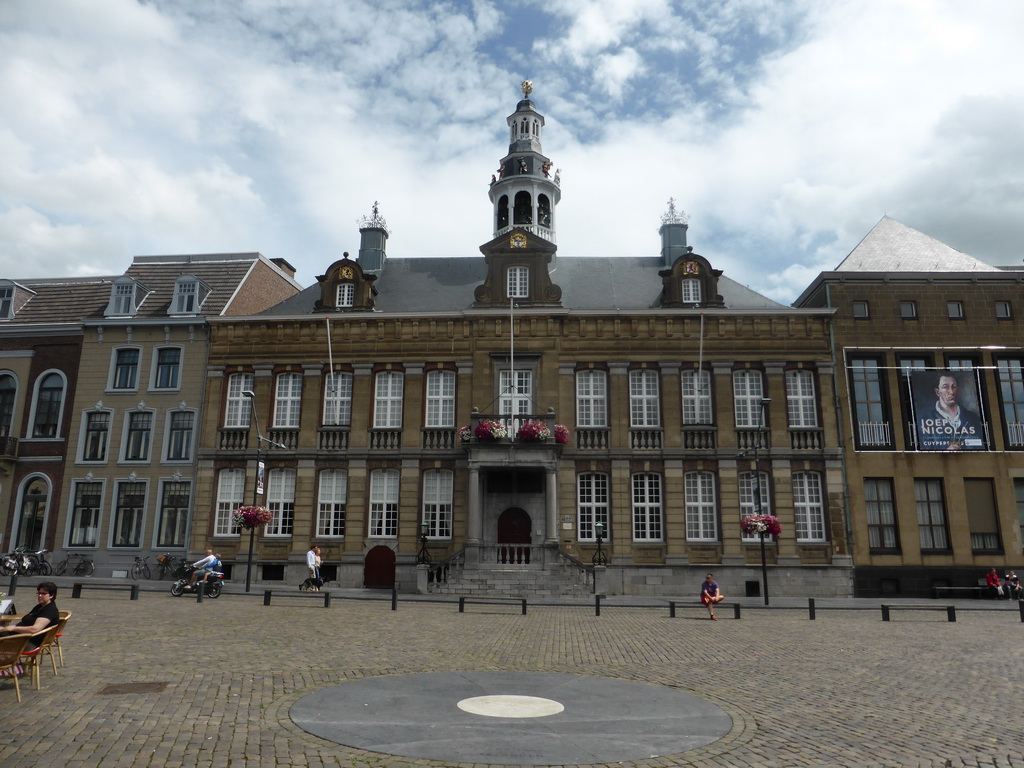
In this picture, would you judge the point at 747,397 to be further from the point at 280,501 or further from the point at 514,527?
the point at 280,501

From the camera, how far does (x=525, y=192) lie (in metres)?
40.2

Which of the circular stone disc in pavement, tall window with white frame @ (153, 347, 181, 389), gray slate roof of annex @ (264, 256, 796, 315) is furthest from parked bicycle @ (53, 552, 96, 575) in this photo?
the circular stone disc in pavement

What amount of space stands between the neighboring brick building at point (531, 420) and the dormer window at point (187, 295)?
218cm

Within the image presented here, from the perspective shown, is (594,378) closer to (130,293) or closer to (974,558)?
(974,558)

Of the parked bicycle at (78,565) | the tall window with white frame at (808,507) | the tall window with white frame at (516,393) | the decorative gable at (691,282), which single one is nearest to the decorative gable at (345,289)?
the tall window with white frame at (516,393)

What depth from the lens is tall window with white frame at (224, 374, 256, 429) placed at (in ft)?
115

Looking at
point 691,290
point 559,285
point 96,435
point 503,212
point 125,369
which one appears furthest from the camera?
point 503,212

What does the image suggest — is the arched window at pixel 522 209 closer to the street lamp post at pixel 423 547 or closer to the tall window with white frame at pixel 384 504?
the tall window with white frame at pixel 384 504

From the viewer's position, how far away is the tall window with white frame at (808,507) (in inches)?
1271

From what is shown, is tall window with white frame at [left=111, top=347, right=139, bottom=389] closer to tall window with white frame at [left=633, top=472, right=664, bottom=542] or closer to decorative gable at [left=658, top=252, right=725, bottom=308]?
tall window with white frame at [left=633, top=472, right=664, bottom=542]

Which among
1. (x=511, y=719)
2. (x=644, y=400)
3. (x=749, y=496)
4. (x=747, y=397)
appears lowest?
(x=511, y=719)

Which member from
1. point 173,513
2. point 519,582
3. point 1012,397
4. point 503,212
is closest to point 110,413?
point 173,513

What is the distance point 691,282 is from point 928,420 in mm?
12047

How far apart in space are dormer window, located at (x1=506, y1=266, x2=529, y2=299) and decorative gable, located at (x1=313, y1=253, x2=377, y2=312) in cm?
683
